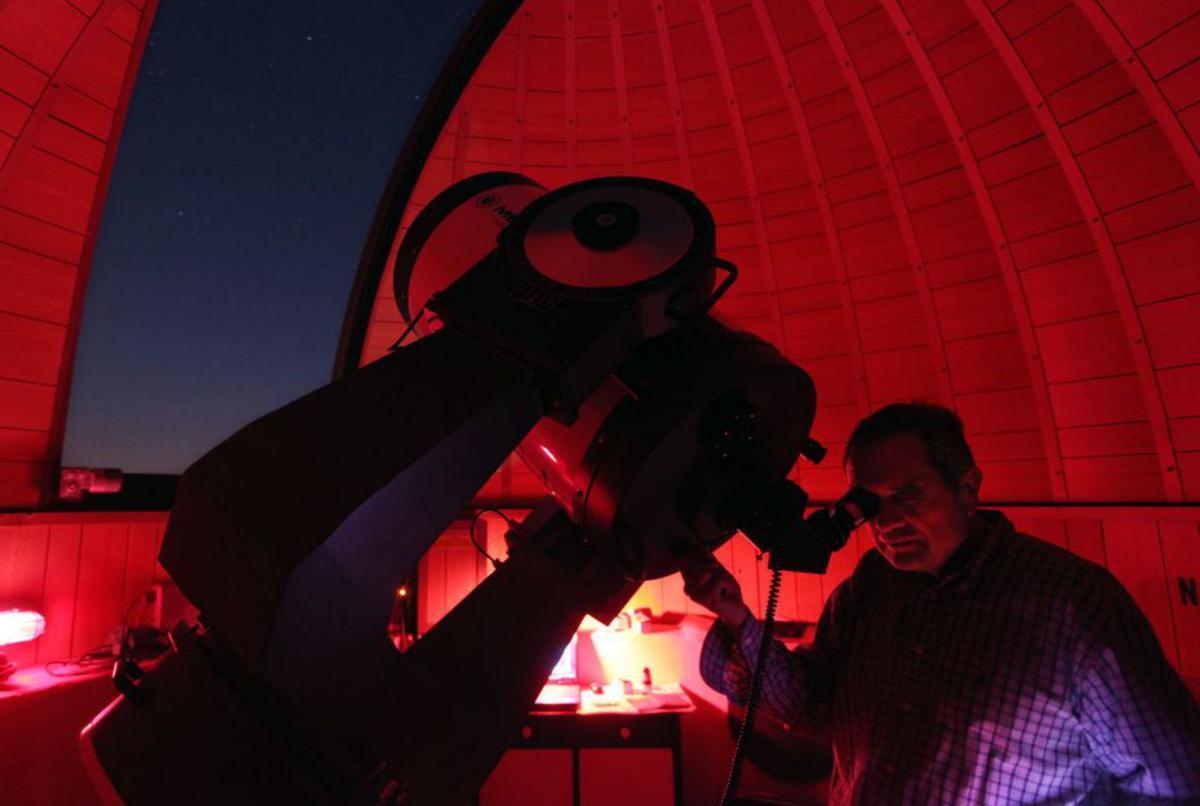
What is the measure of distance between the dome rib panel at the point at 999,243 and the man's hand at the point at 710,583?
16.2 feet

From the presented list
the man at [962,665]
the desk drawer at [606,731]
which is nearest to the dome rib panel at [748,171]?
the desk drawer at [606,731]

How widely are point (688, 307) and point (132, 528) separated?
6.11 metres

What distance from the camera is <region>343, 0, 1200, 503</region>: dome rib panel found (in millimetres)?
4535

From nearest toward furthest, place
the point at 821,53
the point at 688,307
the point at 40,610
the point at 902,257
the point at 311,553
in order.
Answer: the point at 311,553, the point at 688,307, the point at 40,610, the point at 821,53, the point at 902,257

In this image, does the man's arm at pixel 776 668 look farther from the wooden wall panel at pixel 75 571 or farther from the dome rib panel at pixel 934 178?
the wooden wall panel at pixel 75 571

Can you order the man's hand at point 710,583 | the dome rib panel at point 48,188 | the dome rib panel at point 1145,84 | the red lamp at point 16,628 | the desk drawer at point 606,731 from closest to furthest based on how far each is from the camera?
the man's hand at point 710,583, the dome rib panel at point 1145,84, the dome rib panel at point 48,188, the red lamp at point 16,628, the desk drawer at point 606,731

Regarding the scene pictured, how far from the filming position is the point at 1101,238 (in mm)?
4754

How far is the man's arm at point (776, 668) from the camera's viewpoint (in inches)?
67.1

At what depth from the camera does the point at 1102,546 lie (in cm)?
511

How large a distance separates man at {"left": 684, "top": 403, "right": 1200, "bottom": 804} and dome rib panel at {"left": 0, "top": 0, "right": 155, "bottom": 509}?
206 inches

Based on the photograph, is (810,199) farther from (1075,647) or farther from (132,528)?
(132,528)

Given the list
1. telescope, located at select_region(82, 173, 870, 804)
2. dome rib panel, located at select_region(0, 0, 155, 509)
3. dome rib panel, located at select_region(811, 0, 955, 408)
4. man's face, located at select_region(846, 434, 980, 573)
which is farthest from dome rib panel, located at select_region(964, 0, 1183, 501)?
dome rib panel, located at select_region(0, 0, 155, 509)

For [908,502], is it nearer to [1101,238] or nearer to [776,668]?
[776,668]

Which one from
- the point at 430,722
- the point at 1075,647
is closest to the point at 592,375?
the point at 430,722
